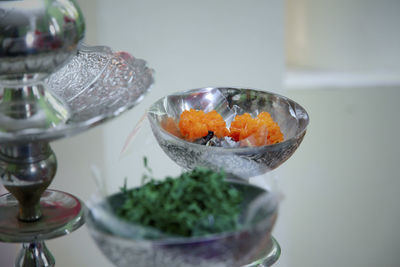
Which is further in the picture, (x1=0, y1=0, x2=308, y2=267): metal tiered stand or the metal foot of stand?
the metal foot of stand

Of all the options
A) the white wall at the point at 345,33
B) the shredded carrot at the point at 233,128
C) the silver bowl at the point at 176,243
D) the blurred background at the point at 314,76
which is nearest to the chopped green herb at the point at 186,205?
the silver bowl at the point at 176,243

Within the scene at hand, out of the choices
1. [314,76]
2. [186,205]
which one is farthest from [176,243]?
[314,76]

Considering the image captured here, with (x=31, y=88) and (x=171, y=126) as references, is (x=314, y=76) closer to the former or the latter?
(x=171, y=126)

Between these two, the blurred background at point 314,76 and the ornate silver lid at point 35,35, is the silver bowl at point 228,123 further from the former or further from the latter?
the blurred background at point 314,76

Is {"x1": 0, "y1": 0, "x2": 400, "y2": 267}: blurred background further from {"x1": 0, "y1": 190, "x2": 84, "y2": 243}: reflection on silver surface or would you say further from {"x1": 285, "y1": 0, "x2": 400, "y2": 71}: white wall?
{"x1": 0, "y1": 190, "x2": 84, "y2": 243}: reflection on silver surface

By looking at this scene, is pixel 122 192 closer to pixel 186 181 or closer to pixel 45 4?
pixel 186 181

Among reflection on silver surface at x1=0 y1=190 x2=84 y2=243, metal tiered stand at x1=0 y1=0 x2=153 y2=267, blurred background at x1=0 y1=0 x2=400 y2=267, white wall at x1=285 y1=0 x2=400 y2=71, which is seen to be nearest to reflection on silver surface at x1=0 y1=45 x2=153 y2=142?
metal tiered stand at x1=0 y1=0 x2=153 y2=267
